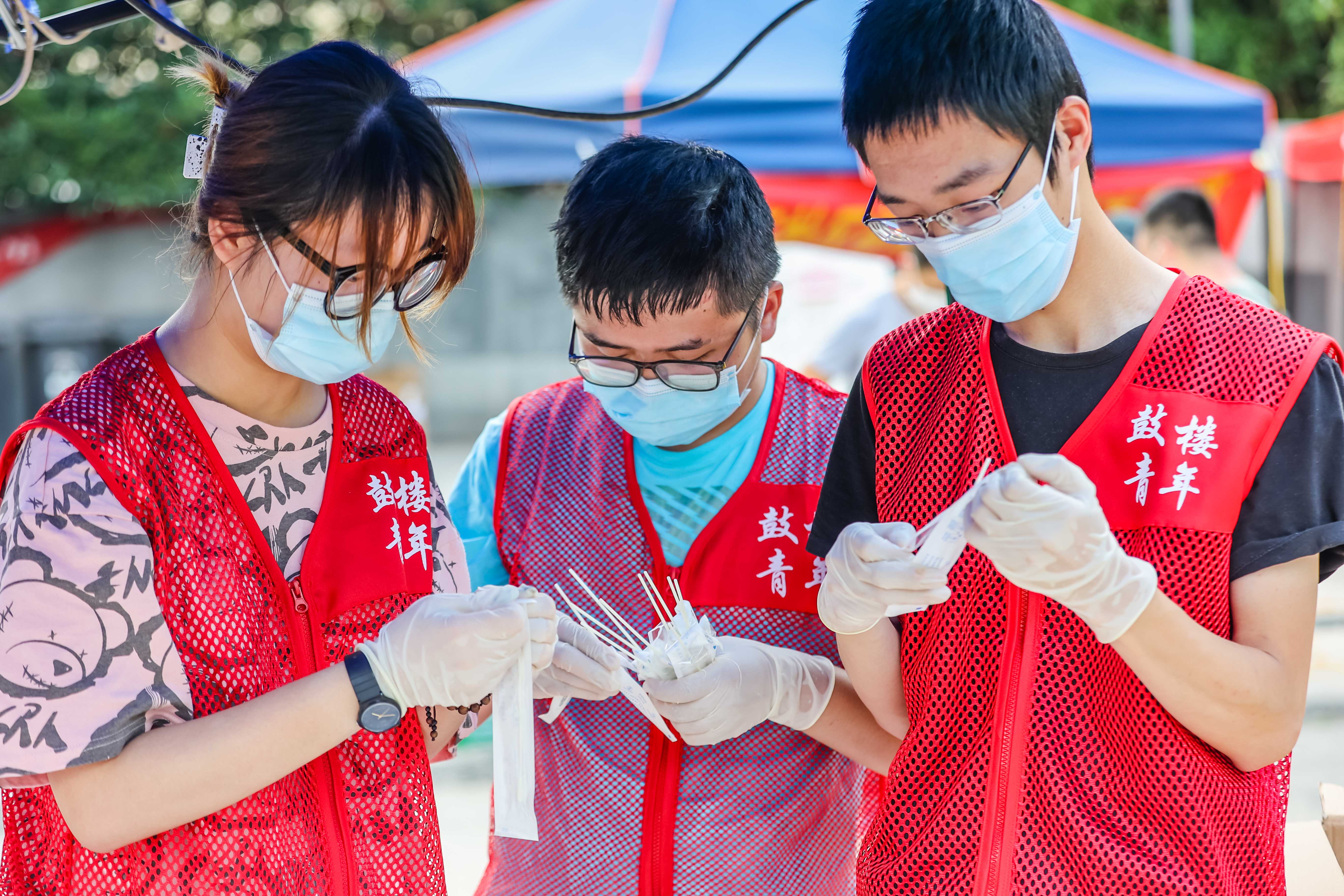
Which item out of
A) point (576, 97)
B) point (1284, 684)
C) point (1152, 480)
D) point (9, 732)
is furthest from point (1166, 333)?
point (576, 97)

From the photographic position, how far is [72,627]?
4.11 feet

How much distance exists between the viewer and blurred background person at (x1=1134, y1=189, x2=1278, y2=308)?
17.5 ft

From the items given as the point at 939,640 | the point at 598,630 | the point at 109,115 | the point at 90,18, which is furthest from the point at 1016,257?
the point at 109,115

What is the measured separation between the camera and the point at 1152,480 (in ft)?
4.51

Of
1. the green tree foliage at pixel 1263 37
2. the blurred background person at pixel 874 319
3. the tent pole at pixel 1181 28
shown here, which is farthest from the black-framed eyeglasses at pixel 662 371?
the green tree foliage at pixel 1263 37

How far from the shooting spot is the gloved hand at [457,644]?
1.38 meters

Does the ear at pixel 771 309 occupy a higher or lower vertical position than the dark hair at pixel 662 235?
lower

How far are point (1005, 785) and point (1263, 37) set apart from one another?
574 inches

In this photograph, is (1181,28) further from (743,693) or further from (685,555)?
(743,693)

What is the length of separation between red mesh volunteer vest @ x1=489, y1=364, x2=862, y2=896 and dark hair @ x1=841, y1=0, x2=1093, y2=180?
56 centimetres

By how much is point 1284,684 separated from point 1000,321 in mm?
526

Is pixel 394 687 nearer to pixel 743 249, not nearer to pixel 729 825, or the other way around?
pixel 729 825

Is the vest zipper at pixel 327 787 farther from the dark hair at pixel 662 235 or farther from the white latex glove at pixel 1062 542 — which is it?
the white latex glove at pixel 1062 542

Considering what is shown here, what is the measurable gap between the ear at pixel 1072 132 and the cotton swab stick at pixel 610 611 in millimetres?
862
